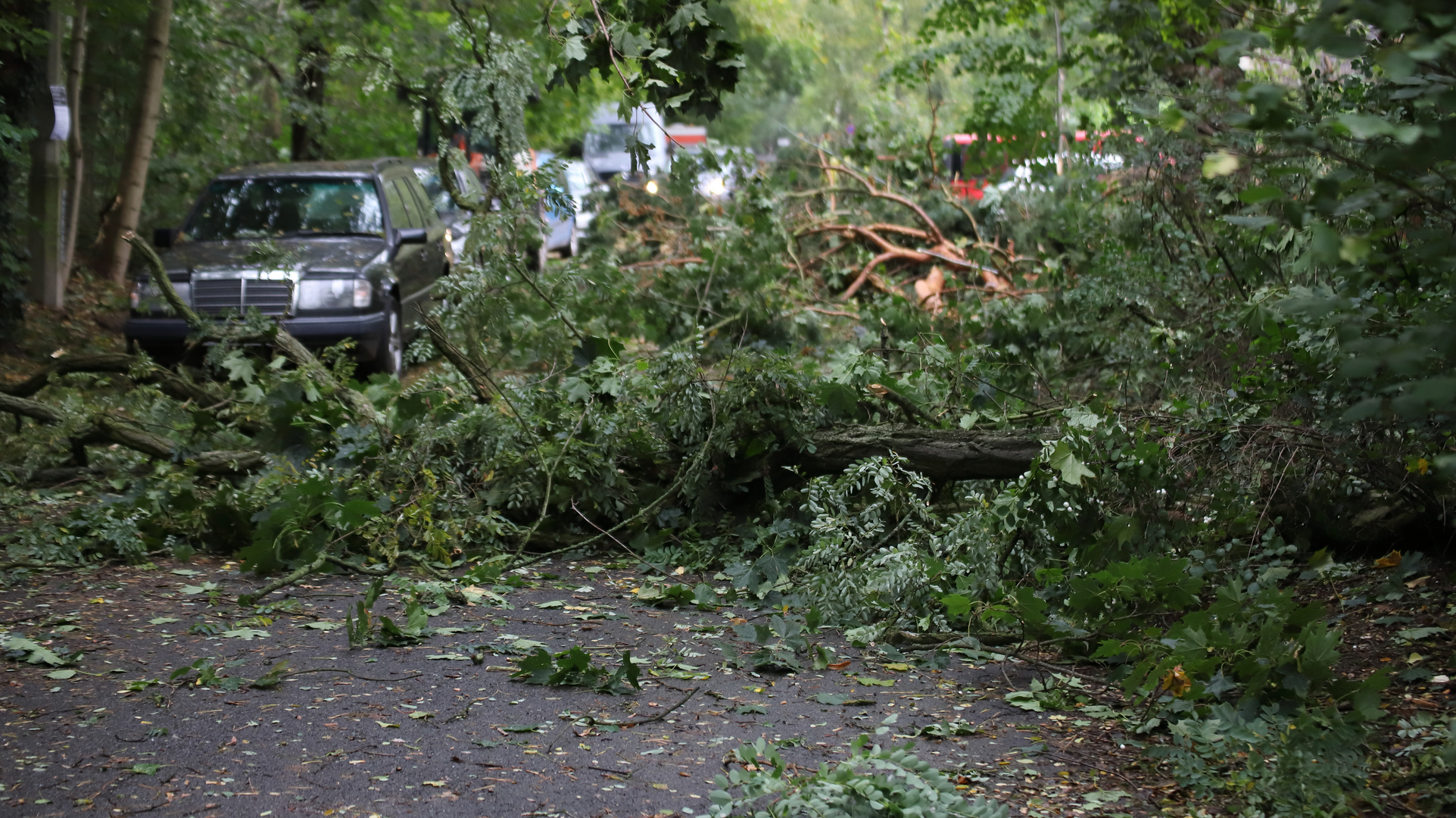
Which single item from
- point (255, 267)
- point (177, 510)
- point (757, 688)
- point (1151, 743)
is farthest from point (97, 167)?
point (1151, 743)

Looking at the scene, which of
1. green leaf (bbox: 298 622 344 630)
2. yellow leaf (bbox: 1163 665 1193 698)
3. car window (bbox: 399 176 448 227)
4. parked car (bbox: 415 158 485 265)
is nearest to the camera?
yellow leaf (bbox: 1163 665 1193 698)

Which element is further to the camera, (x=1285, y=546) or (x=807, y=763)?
(x=1285, y=546)

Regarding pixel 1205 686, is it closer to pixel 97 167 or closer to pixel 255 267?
pixel 255 267

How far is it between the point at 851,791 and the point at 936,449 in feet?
9.03

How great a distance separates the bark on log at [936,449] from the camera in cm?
559

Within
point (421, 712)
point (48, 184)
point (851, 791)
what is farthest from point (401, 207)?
point (851, 791)

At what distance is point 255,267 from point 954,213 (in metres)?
7.55

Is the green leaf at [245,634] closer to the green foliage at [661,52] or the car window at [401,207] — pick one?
the green foliage at [661,52]

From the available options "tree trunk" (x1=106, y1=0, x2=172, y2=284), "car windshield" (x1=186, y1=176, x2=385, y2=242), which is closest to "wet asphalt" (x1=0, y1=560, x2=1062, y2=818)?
"car windshield" (x1=186, y1=176, x2=385, y2=242)

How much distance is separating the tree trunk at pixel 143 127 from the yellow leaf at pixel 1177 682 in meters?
13.2

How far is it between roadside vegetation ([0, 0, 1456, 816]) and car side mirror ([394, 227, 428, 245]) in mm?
1392

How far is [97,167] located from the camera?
1870cm

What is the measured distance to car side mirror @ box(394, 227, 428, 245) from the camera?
35.3ft

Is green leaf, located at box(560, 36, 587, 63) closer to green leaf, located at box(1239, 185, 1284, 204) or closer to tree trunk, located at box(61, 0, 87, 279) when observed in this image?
green leaf, located at box(1239, 185, 1284, 204)
